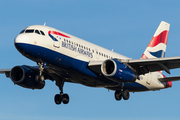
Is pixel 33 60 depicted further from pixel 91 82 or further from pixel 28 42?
pixel 91 82

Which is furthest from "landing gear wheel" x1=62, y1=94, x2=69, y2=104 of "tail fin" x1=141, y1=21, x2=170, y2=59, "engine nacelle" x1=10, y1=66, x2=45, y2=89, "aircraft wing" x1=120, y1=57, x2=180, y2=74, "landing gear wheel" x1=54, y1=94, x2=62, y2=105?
"tail fin" x1=141, y1=21, x2=170, y2=59

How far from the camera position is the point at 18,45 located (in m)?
33.1

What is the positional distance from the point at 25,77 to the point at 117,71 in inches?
427

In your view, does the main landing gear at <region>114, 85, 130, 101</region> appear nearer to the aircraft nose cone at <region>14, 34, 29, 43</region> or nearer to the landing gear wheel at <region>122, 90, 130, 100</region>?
the landing gear wheel at <region>122, 90, 130, 100</region>

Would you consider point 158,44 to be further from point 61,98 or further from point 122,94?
point 61,98

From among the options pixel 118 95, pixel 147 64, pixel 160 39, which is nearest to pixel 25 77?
pixel 118 95

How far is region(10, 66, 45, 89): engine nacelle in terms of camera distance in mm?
40969

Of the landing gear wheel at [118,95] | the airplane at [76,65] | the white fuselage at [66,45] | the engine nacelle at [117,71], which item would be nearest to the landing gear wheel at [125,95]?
the airplane at [76,65]

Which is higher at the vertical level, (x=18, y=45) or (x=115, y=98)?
(x=18, y=45)

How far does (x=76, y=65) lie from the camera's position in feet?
119

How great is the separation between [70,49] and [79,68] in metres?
2.07

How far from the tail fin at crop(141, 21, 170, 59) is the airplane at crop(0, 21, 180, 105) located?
21.9 feet

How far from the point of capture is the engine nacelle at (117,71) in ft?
118

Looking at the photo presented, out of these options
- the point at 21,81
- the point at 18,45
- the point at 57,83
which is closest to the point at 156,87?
the point at 57,83
